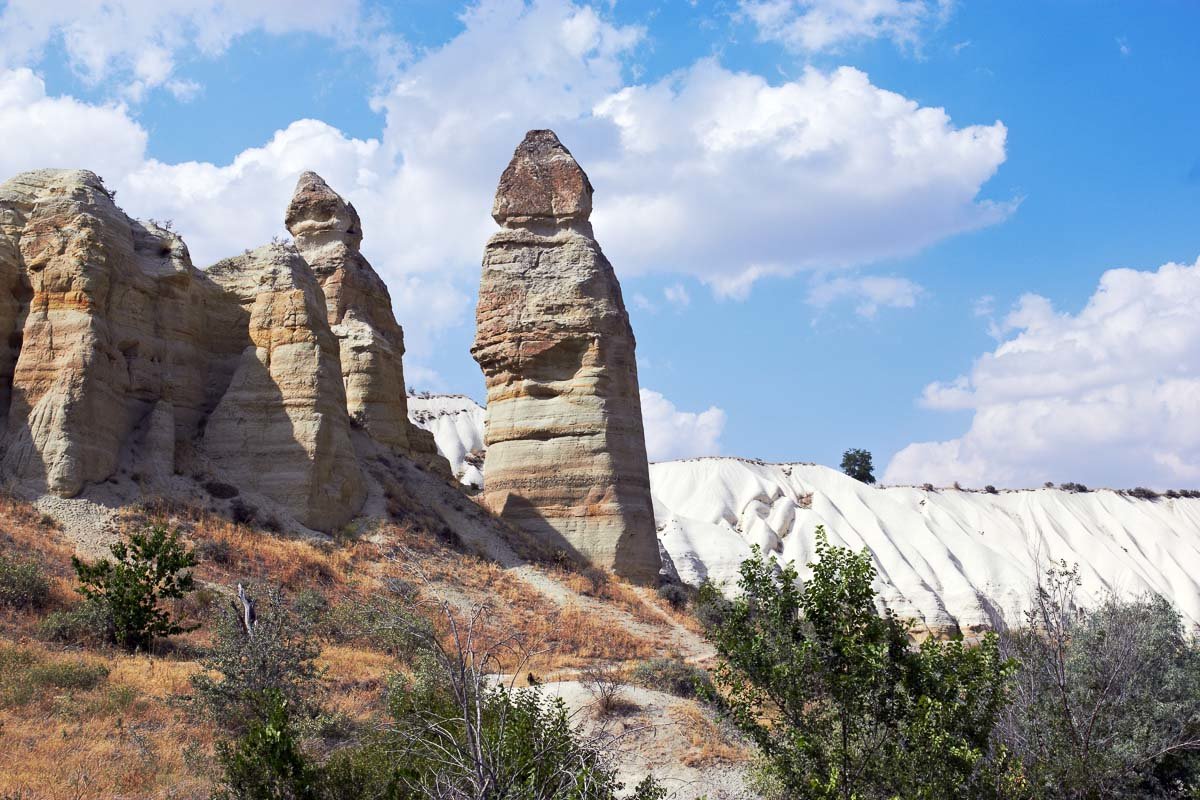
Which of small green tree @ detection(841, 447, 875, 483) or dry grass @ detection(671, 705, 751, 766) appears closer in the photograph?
dry grass @ detection(671, 705, 751, 766)

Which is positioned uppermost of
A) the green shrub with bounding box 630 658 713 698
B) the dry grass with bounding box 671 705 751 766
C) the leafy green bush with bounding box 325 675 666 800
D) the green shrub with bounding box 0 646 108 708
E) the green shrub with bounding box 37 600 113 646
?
the green shrub with bounding box 37 600 113 646

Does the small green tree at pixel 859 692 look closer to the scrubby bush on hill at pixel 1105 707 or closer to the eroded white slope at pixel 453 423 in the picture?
the scrubby bush on hill at pixel 1105 707

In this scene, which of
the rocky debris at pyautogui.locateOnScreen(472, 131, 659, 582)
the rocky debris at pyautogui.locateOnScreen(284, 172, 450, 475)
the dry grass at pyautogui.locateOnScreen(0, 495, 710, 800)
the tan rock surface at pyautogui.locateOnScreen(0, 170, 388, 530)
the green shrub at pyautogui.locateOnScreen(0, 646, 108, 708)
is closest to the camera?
the dry grass at pyautogui.locateOnScreen(0, 495, 710, 800)

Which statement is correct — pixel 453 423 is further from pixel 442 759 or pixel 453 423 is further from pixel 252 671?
pixel 442 759

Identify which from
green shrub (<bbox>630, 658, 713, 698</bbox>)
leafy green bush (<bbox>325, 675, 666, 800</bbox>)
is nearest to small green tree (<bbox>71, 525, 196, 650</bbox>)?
leafy green bush (<bbox>325, 675, 666, 800</bbox>)

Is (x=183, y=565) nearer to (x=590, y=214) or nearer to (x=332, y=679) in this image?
(x=332, y=679)

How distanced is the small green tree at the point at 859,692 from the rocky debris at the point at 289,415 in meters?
15.4

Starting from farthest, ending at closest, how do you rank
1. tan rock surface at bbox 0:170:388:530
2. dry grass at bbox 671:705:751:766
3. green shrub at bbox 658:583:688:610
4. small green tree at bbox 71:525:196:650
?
1. green shrub at bbox 658:583:688:610
2. tan rock surface at bbox 0:170:388:530
3. small green tree at bbox 71:525:196:650
4. dry grass at bbox 671:705:751:766

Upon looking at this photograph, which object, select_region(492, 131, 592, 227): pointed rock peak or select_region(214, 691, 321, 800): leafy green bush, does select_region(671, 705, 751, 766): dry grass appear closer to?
select_region(214, 691, 321, 800): leafy green bush

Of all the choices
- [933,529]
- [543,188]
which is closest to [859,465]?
[933,529]

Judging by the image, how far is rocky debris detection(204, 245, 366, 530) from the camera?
2395 cm

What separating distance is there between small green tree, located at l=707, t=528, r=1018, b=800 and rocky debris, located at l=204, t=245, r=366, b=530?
15.4 metres

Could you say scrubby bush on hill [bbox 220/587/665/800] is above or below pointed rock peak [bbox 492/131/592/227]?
below

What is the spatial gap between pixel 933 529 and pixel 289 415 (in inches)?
1949
